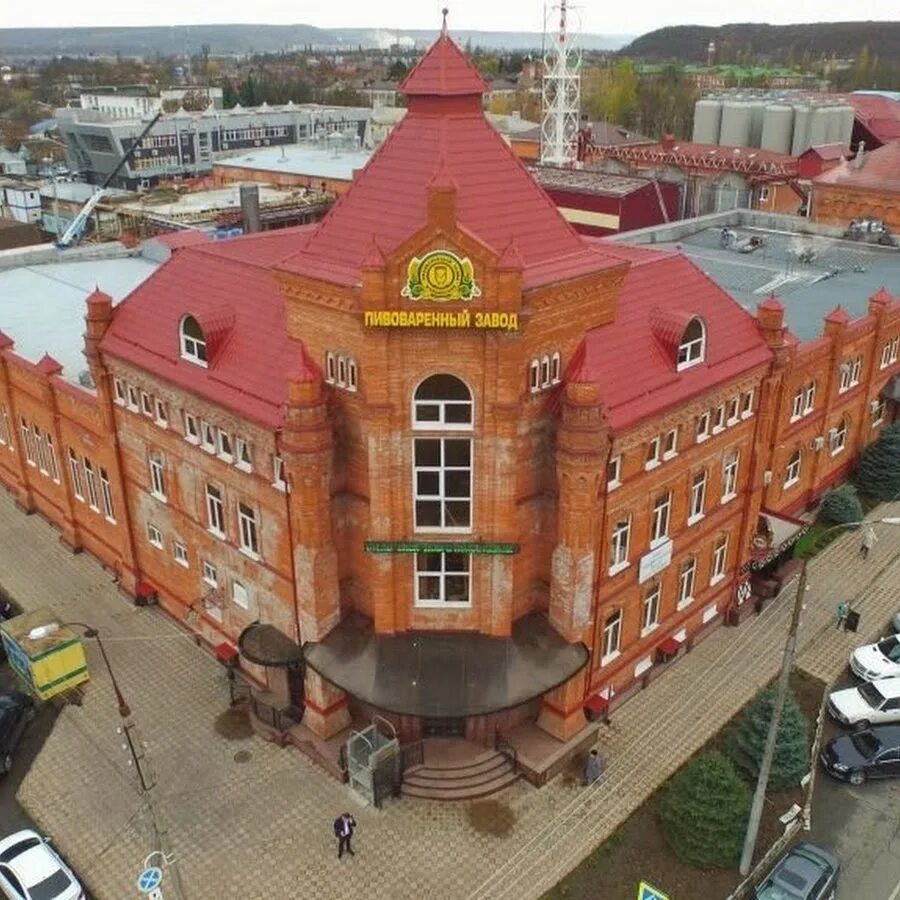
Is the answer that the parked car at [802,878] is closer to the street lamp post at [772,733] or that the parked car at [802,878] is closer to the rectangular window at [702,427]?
the street lamp post at [772,733]

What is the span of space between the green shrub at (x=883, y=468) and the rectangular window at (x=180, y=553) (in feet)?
109

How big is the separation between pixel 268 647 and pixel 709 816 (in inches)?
563

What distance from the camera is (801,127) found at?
104000 mm

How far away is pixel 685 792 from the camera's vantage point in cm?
2556

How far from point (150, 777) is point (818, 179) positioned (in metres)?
61.4

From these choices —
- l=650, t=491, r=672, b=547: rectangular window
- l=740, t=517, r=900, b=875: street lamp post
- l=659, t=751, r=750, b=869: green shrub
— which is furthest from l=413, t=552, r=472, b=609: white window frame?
l=740, t=517, r=900, b=875: street lamp post

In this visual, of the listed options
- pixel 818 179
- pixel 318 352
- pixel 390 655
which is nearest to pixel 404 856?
pixel 390 655

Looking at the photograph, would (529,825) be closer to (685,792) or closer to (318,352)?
(685,792)

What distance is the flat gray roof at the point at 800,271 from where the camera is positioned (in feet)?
146

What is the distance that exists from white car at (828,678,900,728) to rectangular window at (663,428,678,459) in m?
10.7

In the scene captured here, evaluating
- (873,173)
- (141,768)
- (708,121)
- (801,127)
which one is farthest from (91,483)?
(708,121)

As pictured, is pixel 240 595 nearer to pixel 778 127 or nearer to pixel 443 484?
pixel 443 484

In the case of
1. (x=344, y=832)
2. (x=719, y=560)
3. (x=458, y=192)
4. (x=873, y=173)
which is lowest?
(x=344, y=832)

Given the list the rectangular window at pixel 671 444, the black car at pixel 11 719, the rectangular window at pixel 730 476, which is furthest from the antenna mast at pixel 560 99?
the black car at pixel 11 719
